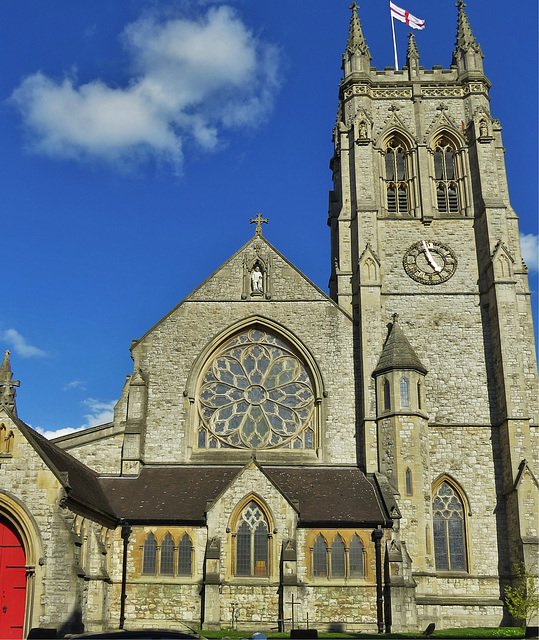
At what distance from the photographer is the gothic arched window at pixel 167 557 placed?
2573cm

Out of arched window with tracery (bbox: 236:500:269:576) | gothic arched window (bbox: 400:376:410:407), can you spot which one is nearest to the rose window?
gothic arched window (bbox: 400:376:410:407)

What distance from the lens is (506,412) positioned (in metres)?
29.1

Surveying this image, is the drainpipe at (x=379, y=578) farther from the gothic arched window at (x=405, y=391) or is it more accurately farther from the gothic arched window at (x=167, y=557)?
the gothic arched window at (x=167, y=557)

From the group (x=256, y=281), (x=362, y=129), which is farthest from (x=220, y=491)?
(x=362, y=129)

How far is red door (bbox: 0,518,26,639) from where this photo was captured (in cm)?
2159

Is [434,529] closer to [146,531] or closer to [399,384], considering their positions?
[399,384]

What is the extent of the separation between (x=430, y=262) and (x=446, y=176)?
16.4 ft

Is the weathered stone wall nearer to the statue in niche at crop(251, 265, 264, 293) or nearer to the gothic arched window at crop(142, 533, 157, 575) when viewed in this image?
the statue in niche at crop(251, 265, 264, 293)

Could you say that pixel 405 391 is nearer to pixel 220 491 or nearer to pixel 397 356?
pixel 397 356

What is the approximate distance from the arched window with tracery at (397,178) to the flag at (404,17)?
641 centimetres

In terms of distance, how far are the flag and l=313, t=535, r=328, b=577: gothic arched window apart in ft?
83.5

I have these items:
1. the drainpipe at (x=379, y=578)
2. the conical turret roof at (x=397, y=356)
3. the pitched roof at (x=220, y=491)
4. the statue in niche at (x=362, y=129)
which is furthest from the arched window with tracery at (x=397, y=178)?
the drainpipe at (x=379, y=578)

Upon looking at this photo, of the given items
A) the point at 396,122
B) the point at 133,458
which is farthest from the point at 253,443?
the point at 396,122

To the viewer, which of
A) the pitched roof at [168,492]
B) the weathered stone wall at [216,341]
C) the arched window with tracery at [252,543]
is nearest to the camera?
the arched window with tracery at [252,543]
